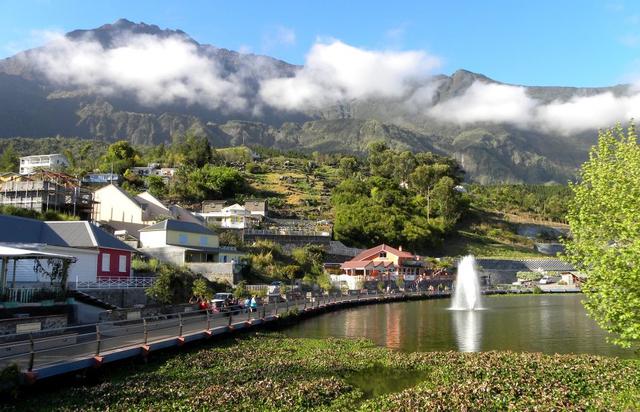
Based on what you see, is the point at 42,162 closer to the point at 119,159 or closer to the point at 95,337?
the point at 119,159

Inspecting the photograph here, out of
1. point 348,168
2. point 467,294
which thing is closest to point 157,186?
point 348,168

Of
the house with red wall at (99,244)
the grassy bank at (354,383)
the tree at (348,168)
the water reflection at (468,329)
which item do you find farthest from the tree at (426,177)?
the grassy bank at (354,383)

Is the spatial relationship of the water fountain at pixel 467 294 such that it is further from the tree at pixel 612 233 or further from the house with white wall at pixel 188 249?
the tree at pixel 612 233

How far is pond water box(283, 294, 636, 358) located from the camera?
27673 millimetres

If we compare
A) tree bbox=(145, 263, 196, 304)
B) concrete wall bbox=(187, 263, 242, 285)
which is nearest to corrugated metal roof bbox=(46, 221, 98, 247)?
tree bbox=(145, 263, 196, 304)

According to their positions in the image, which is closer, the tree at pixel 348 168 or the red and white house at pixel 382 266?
the red and white house at pixel 382 266

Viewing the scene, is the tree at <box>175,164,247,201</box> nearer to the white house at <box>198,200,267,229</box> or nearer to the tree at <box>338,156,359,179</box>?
the white house at <box>198,200,267,229</box>

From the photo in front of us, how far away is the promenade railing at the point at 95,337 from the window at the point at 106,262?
10305 mm

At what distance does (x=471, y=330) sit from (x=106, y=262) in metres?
25.4

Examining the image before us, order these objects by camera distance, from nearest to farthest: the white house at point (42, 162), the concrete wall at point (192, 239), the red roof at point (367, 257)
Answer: the concrete wall at point (192, 239) < the red roof at point (367, 257) < the white house at point (42, 162)

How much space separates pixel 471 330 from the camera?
3531 centimetres

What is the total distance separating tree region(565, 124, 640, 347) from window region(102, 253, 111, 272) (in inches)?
1244

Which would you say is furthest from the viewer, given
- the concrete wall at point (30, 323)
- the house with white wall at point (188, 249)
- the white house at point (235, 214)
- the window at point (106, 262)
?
the white house at point (235, 214)

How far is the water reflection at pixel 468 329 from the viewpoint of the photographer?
1109 inches
